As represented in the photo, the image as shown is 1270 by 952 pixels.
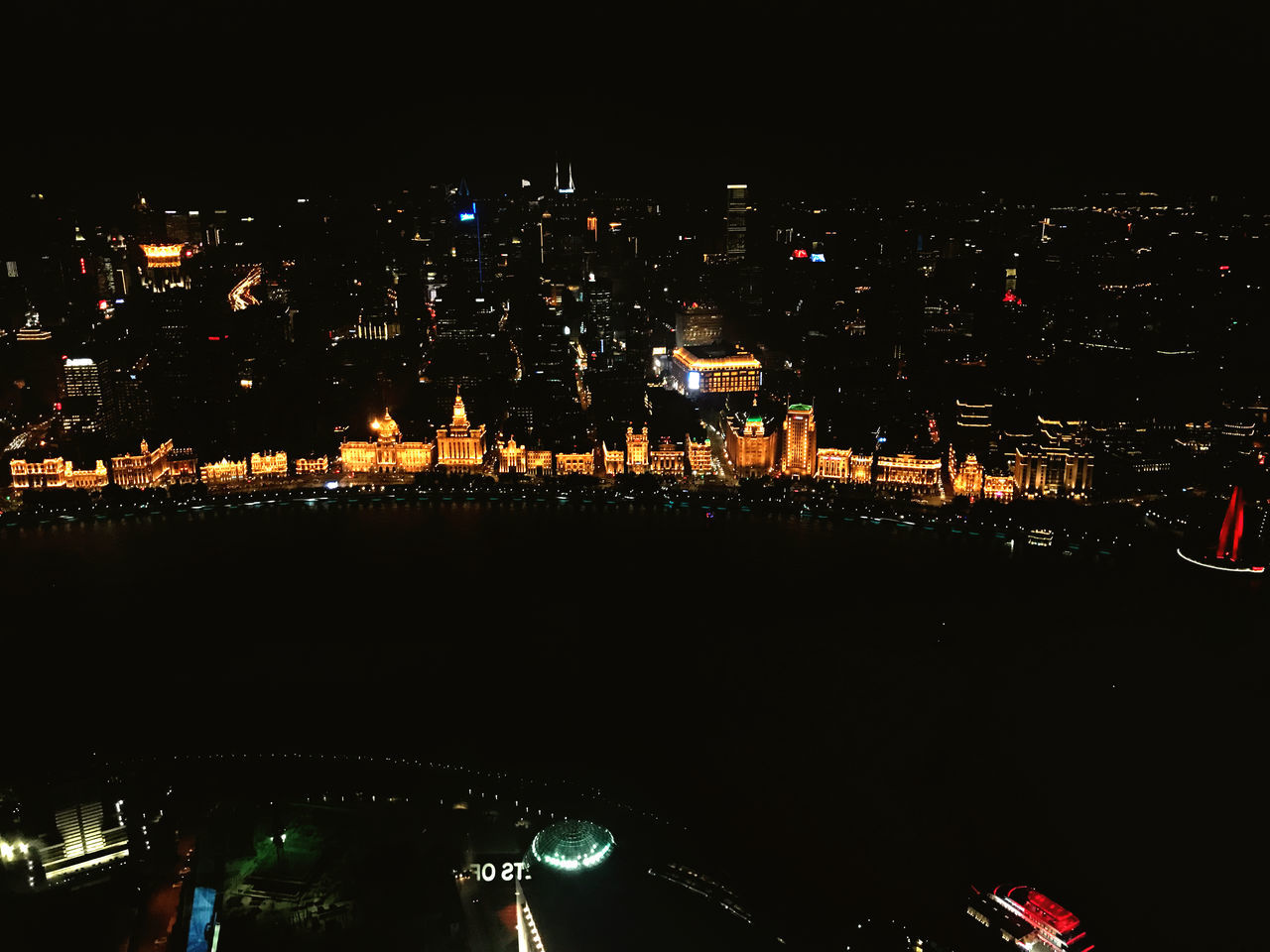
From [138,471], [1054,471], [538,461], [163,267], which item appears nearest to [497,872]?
[538,461]

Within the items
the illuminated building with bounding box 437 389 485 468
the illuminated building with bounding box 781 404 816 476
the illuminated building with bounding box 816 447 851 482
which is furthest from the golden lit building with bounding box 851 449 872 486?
the illuminated building with bounding box 437 389 485 468

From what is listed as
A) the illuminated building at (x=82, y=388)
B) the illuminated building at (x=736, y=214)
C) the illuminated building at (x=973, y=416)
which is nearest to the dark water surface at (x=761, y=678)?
the illuminated building at (x=973, y=416)

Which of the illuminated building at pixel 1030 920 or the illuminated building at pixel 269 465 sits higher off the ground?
the illuminated building at pixel 269 465

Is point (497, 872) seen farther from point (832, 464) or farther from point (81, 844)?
point (832, 464)

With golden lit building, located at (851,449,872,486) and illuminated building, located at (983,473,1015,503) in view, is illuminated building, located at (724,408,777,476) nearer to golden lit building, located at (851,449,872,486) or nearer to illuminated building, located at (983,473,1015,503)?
golden lit building, located at (851,449,872,486)

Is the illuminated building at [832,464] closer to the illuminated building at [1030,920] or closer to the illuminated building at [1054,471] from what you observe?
the illuminated building at [1054,471]

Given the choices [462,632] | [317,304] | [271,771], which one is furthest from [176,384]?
[271,771]
